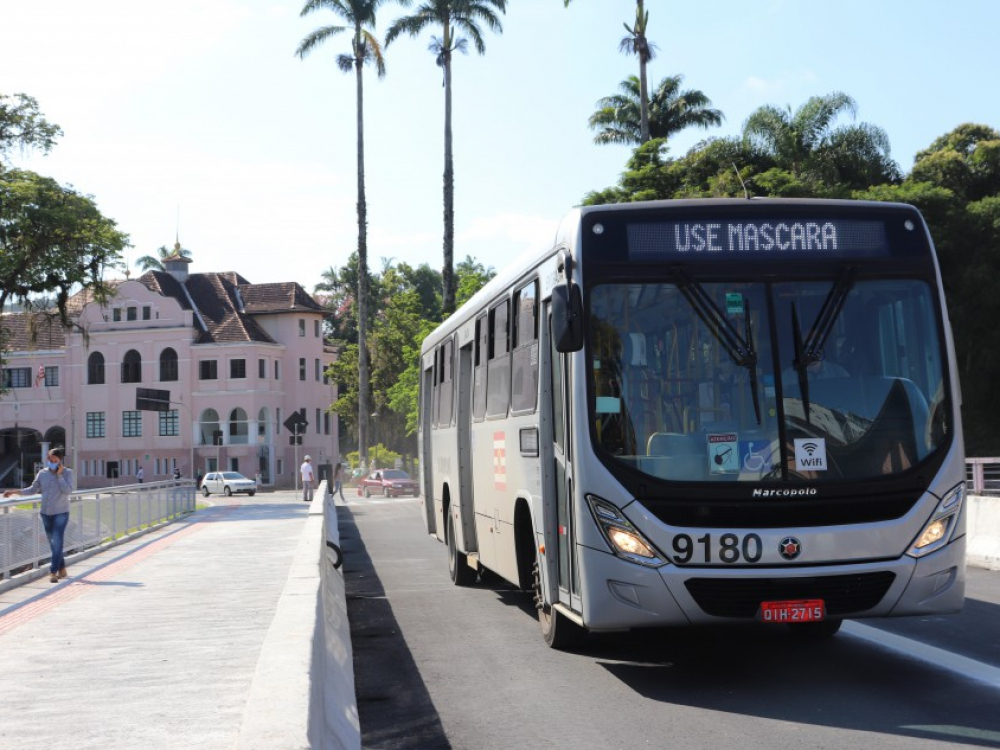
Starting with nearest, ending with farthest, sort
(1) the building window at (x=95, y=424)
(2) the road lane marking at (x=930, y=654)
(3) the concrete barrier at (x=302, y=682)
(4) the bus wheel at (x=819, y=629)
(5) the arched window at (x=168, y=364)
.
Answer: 1. (3) the concrete barrier at (x=302, y=682)
2. (2) the road lane marking at (x=930, y=654)
3. (4) the bus wheel at (x=819, y=629)
4. (5) the arched window at (x=168, y=364)
5. (1) the building window at (x=95, y=424)

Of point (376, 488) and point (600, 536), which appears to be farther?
point (376, 488)

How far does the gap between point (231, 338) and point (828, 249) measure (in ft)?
260

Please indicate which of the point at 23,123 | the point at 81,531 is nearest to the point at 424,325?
the point at 23,123

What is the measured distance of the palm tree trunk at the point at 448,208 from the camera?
188 ft

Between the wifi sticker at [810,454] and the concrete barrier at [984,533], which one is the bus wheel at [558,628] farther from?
the concrete barrier at [984,533]

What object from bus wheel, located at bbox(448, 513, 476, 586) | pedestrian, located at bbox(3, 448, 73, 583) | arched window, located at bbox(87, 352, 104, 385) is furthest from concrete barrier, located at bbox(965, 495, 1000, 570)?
arched window, located at bbox(87, 352, 104, 385)

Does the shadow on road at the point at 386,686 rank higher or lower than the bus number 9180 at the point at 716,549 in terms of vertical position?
lower

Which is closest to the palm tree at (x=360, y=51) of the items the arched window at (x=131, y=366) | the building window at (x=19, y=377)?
the arched window at (x=131, y=366)

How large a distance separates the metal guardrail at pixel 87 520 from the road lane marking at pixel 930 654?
34.6 ft

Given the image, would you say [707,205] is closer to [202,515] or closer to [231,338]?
[202,515]

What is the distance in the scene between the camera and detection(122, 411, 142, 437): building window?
8619 centimetres

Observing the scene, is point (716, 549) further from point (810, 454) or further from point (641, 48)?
point (641, 48)

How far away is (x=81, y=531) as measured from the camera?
21.6m

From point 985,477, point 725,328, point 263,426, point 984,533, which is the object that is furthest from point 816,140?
point 263,426
